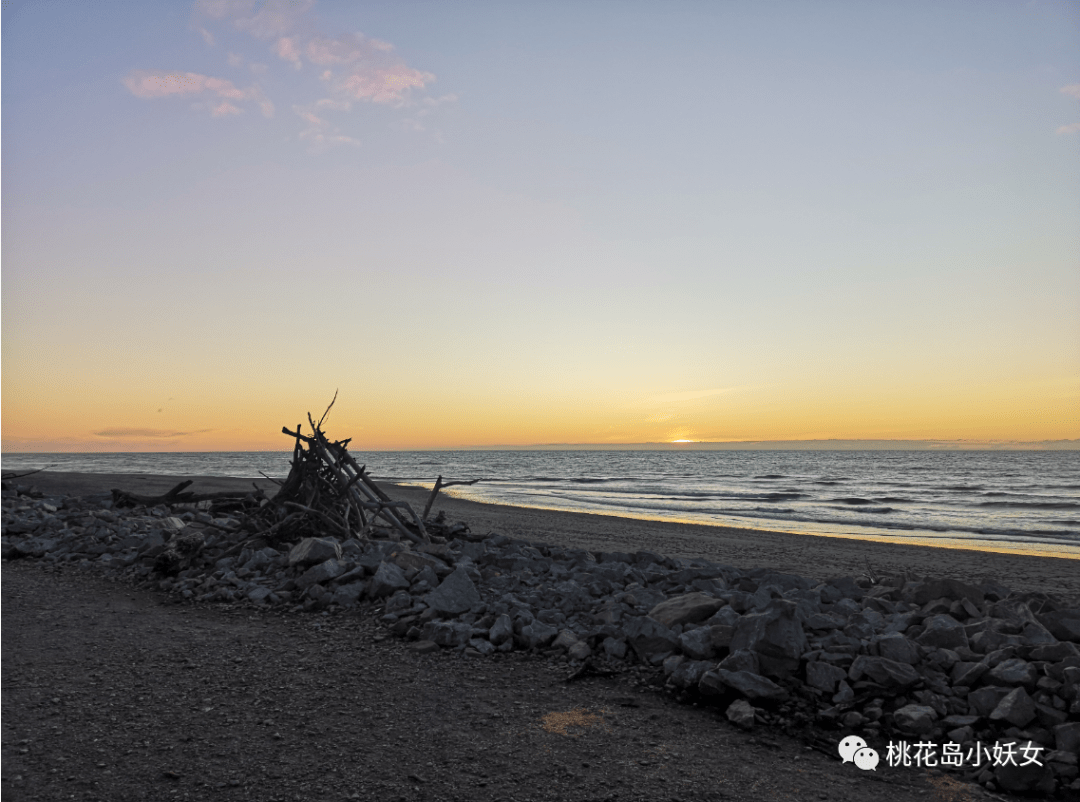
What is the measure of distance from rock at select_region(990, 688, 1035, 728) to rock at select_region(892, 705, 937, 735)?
351 mm

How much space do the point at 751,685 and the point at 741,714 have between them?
27 centimetres

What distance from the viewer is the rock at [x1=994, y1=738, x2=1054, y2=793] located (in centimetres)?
363

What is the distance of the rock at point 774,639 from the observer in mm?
4840

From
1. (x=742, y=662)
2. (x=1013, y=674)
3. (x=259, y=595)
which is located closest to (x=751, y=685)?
(x=742, y=662)

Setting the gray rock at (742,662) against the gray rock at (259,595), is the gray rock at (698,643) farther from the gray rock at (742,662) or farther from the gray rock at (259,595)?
the gray rock at (259,595)

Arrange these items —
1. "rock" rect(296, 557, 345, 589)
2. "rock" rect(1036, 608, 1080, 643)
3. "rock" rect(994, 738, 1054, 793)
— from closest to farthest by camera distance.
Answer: "rock" rect(994, 738, 1054, 793)
"rock" rect(1036, 608, 1080, 643)
"rock" rect(296, 557, 345, 589)

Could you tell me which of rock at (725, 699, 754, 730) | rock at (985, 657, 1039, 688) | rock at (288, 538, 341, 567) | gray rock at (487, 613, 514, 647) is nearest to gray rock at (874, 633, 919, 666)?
rock at (985, 657, 1039, 688)

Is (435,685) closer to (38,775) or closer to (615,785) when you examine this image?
(615,785)

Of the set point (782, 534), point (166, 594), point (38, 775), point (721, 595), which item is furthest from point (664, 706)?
point (782, 534)

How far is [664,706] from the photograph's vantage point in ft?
15.2

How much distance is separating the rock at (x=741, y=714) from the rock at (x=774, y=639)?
0.45 metres

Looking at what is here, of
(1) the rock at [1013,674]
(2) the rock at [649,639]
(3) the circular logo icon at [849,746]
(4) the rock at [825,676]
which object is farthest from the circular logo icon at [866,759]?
(2) the rock at [649,639]

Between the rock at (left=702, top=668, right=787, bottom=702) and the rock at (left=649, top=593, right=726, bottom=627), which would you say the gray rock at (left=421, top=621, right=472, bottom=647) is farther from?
the rock at (left=702, top=668, right=787, bottom=702)

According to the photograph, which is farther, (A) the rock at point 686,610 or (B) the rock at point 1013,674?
(A) the rock at point 686,610
